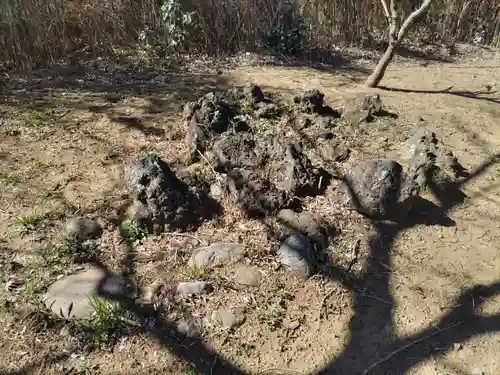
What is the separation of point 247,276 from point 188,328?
399 mm

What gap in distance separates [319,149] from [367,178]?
24.0 inches

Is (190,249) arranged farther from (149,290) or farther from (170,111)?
(170,111)

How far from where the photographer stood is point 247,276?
2420mm

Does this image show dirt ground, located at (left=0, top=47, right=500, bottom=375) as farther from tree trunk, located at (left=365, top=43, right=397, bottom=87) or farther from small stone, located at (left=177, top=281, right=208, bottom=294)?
tree trunk, located at (left=365, top=43, right=397, bottom=87)

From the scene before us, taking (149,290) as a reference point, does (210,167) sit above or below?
above

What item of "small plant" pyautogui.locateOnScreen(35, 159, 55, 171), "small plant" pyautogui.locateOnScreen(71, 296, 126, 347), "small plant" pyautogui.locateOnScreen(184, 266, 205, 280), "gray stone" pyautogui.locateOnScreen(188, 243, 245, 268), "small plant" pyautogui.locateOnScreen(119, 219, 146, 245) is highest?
"small plant" pyautogui.locateOnScreen(35, 159, 55, 171)

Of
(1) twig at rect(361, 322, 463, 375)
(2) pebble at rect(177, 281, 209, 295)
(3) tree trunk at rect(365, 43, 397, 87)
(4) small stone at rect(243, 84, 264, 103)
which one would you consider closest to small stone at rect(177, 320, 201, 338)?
(2) pebble at rect(177, 281, 209, 295)

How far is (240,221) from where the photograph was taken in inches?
108

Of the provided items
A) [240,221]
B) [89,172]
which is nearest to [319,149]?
[240,221]

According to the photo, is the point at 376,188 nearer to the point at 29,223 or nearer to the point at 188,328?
the point at 188,328

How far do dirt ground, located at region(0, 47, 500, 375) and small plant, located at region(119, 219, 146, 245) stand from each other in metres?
0.08

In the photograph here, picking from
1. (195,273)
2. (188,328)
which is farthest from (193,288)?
(188,328)

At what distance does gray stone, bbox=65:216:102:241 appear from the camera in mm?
2586

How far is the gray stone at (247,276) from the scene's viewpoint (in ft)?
7.87
